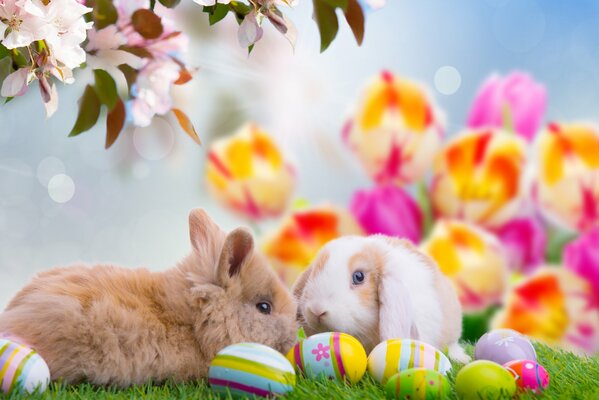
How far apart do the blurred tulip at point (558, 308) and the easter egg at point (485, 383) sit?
4.37 ft

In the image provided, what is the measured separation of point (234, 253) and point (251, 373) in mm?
292

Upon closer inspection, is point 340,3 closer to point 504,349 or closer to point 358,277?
point 358,277

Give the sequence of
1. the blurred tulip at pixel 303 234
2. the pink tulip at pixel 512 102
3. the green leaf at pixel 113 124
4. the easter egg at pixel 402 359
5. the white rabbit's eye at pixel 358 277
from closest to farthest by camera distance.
Result: the green leaf at pixel 113 124, the easter egg at pixel 402 359, the white rabbit's eye at pixel 358 277, the blurred tulip at pixel 303 234, the pink tulip at pixel 512 102

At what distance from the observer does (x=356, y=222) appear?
245 cm

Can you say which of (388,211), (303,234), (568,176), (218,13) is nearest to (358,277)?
(218,13)

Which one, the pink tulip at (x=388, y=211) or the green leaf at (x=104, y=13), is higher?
the green leaf at (x=104, y=13)

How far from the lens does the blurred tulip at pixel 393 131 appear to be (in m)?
2.54

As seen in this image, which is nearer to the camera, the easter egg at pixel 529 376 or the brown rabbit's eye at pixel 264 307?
the easter egg at pixel 529 376

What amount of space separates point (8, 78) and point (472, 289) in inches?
68.6

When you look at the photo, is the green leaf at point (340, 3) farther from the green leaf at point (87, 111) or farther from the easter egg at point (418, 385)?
the easter egg at point (418, 385)

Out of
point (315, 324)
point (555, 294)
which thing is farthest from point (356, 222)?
point (315, 324)

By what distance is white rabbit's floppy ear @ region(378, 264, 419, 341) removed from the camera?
56.6 inches

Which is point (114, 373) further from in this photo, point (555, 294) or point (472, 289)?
point (555, 294)

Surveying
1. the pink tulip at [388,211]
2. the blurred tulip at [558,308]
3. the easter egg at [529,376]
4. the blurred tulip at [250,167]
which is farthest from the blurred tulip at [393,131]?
the easter egg at [529,376]
